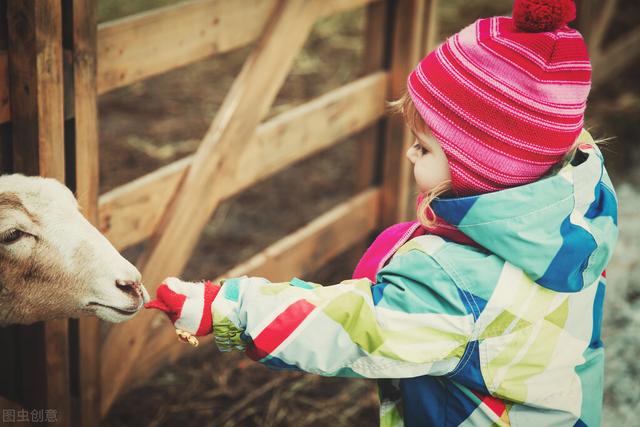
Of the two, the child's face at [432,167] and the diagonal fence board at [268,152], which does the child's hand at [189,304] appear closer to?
the child's face at [432,167]

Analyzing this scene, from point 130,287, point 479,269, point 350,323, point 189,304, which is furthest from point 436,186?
point 130,287

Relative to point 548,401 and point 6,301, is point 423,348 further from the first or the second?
point 6,301

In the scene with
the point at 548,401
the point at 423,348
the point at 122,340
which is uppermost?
the point at 423,348

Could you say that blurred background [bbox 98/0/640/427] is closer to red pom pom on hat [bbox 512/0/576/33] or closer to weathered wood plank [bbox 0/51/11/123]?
red pom pom on hat [bbox 512/0/576/33]

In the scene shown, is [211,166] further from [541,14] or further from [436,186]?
[541,14]

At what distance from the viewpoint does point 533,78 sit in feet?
5.66

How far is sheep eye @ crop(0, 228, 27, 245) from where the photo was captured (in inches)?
77.7

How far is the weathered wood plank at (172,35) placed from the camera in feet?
8.68

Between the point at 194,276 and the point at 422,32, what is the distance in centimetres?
185

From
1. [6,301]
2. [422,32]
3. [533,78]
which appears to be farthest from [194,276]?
[533,78]

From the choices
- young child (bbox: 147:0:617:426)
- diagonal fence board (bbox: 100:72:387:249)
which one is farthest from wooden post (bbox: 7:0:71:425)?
young child (bbox: 147:0:617:426)

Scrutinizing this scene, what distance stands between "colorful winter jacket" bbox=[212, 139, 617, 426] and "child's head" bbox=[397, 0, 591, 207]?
9 cm

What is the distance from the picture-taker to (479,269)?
5.87 ft

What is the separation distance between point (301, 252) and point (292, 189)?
1.51 meters
